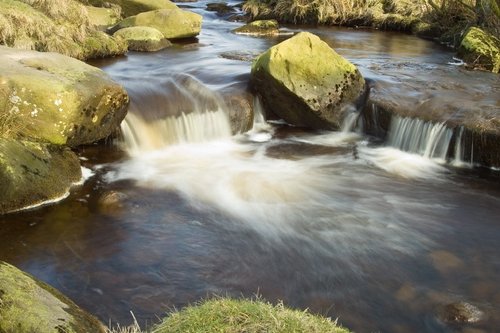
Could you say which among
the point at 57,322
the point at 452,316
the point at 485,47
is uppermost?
the point at 485,47

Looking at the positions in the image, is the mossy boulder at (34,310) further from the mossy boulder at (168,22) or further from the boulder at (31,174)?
the mossy boulder at (168,22)

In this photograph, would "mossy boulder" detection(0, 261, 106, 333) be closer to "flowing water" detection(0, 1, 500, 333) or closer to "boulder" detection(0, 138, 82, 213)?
"flowing water" detection(0, 1, 500, 333)

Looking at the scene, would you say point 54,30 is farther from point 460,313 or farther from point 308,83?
point 460,313

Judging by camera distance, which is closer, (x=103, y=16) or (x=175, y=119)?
(x=175, y=119)

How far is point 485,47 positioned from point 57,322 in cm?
1461

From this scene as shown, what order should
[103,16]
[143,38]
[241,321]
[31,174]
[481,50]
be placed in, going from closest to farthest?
[241,321] → [31,174] → [481,50] → [143,38] → [103,16]

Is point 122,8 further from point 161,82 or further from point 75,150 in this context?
point 75,150

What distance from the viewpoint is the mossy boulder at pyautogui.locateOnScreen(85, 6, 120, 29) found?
705 inches

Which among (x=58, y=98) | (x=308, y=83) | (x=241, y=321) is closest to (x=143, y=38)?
(x=308, y=83)

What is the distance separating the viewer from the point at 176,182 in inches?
321

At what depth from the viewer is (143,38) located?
15.9 meters

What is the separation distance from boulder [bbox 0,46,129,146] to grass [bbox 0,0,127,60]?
3754 mm

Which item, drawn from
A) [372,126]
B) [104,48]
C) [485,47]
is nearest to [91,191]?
[372,126]

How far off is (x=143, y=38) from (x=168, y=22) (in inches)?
96.4
